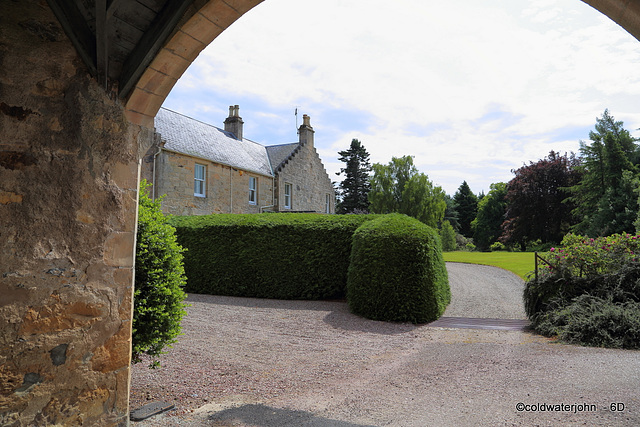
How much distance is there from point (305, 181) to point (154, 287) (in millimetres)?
21021

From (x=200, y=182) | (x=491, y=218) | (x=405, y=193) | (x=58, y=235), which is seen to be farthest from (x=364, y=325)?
(x=491, y=218)

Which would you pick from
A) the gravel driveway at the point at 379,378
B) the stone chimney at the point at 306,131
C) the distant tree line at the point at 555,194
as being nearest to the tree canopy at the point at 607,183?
the distant tree line at the point at 555,194

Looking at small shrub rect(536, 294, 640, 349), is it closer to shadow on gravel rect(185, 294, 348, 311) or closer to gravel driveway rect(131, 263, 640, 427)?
gravel driveway rect(131, 263, 640, 427)

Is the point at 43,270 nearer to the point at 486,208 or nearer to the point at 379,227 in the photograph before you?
the point at 379,227

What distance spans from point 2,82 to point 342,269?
870 cm

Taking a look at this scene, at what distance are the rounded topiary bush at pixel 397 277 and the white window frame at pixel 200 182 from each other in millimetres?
10599

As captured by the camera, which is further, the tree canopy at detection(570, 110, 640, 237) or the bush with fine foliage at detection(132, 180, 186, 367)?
the tree canopy at detection(570, 110, 640, 237)

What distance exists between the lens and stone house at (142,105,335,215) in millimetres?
16219

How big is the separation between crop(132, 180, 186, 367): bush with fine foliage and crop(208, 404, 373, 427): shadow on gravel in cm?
101

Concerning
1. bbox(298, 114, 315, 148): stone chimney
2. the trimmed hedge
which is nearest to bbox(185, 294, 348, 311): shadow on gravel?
the trimmed hedge

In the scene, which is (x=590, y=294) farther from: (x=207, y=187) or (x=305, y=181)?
(x=305, y=181)

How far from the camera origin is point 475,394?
4.12 metres

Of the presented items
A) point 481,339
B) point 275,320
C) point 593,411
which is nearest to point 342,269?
point 275,320

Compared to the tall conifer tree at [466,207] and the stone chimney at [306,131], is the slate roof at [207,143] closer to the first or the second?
the stone chimney at [306,131]
